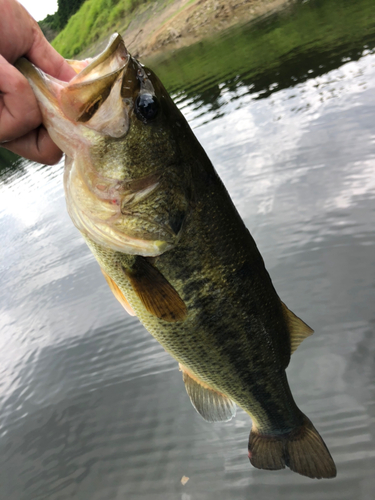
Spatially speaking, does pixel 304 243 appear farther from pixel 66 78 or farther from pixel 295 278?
pixel 66 78

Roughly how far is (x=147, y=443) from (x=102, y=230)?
10.5 feet

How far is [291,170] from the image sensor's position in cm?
740

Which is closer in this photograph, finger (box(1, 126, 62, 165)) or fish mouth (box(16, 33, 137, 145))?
fish mouth (box(16, 33, 137, 145))

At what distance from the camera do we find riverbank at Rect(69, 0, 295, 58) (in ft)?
111

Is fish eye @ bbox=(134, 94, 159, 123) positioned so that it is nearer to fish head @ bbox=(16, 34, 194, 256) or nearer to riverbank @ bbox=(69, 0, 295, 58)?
fish head @ bbox=(16, 34, 194, 256)

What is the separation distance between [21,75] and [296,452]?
9.30 ft

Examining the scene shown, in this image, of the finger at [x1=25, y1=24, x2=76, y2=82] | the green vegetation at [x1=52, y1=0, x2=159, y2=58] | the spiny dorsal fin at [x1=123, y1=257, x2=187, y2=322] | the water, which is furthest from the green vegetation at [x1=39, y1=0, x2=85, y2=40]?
the spiny dorsal fin at [x1=123, y1=257, x2=187, y2=322]

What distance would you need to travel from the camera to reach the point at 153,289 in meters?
2.00

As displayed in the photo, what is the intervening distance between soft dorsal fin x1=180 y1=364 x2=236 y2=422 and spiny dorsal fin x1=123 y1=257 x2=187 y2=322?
0.87 m

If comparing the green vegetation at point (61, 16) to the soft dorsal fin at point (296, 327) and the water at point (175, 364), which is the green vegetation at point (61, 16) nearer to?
the water at point (175, 364)

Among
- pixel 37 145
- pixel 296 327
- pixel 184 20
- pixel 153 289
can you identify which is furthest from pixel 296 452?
pixel 184 20

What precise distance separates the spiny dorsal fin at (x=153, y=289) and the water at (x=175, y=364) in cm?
243

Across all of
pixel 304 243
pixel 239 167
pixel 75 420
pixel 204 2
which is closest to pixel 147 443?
pixel 75 420

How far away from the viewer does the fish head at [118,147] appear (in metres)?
1.68
